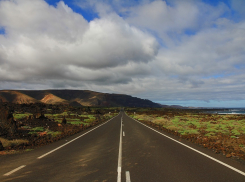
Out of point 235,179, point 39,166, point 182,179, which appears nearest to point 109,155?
point 39,166

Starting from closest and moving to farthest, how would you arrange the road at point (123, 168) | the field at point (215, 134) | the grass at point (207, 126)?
1. the road at point (123, 168)
2. the field at point (215, 134)
3. the grass at point (207, 126)

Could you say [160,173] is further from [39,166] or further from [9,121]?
[9,121]

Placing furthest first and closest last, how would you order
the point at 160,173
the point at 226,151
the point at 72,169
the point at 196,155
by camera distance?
the point at 226,151 < the point at 196,155 < the point at 72,169 < the point at 160,173

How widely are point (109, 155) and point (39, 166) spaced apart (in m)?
3.18

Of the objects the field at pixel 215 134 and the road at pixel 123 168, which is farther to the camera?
the field at pixel 215 134

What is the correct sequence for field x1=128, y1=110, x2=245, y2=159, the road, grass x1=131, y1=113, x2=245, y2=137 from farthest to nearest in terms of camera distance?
grass x1=131, y1=113, x2=245, y2=137
field x1=128, y1=110, x2=245, y2=159
the road

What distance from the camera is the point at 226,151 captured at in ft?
30.2

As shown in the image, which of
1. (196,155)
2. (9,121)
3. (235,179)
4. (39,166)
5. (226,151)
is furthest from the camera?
(9,121)

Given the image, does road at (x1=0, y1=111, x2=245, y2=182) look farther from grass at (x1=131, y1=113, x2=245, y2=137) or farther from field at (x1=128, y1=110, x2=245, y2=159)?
grass at (x1=131, y1=113, x2=245, y2=137)

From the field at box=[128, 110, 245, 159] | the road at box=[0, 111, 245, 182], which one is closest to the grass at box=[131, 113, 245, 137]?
the field at box=[128, 110, 245, 159]

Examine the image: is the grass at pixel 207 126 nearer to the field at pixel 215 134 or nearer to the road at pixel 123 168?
the field at pixel 215 134

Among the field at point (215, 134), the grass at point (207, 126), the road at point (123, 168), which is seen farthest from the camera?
the grass at point (207, 126)

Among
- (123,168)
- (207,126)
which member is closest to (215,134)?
(207,126)

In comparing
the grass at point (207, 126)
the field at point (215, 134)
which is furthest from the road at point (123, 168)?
the grass at point (207, 126)
